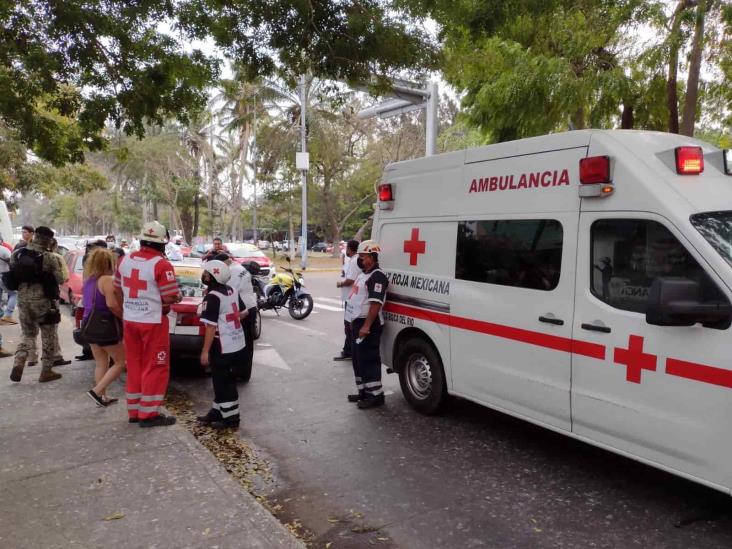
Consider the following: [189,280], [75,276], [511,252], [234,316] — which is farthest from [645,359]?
[75,276]

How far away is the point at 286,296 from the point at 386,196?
642 centimetres

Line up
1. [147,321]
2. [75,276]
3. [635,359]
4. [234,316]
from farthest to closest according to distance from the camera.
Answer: [75,276], [234,316], [147,321], [635,359]

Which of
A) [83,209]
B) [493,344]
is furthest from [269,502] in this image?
[83,209]

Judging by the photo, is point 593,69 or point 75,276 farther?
point 75,276

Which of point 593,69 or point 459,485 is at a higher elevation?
point 593,69

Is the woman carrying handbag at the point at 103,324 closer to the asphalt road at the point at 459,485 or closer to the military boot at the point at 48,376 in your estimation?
the military boot at the point at 48,376

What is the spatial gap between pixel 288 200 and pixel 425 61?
1411 inches

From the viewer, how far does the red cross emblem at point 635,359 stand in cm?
341

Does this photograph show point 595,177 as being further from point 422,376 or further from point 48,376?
point 48,376

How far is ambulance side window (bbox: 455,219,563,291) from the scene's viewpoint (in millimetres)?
4117

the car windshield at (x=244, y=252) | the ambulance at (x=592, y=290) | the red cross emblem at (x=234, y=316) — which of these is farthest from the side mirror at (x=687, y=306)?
the car windshield at (x=244, y=252)

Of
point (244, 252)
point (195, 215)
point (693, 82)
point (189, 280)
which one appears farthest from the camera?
point (195, 215)

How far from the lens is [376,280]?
560 cm

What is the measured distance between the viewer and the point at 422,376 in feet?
18.3
